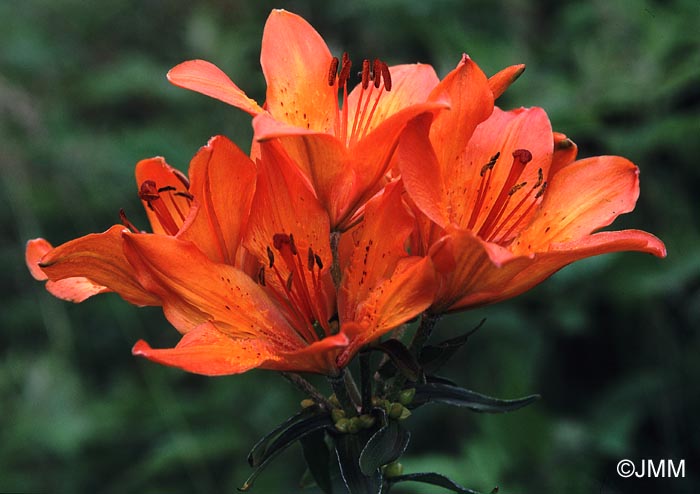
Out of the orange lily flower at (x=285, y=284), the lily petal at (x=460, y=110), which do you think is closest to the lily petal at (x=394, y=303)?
the orange lily flower at (x=285, y=284)

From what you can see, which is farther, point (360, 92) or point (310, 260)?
point (360, 92)

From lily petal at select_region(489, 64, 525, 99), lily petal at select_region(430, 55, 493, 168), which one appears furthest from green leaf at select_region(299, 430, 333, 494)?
lily petal at select_region(489, 64, 525, 99)

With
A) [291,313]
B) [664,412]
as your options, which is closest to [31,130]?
[291,313]

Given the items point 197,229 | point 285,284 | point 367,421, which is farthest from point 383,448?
point 197,229

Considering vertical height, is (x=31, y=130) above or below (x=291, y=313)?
above

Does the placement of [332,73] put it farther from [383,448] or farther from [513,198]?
[383,448]

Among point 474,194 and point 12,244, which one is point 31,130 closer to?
point 12,244
